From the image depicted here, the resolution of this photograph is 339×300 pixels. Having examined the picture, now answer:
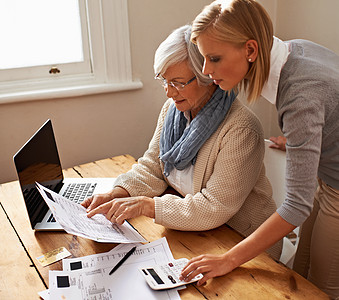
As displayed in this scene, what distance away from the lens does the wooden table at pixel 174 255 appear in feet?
3.45

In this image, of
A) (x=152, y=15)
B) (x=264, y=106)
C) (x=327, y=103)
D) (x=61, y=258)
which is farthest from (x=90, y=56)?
(x=327, y=103)

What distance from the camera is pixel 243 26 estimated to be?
1.04 m

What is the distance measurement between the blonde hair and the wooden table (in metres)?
0.51

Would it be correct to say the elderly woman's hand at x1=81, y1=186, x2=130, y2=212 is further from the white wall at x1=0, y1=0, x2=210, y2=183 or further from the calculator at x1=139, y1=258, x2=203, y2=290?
the white wall at x1=0, y1=0, x2=210, y2=183

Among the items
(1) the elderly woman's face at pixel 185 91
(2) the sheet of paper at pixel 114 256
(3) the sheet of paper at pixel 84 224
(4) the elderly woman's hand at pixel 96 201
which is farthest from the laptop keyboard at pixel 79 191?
(1) the elderly woman's face at pixel 185 91

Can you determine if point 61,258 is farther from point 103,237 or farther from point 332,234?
point 332,234

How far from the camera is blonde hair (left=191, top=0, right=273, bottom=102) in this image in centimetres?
105

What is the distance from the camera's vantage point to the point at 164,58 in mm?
1394

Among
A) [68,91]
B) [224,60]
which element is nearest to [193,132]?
[224,60]

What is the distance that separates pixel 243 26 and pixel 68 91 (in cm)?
142

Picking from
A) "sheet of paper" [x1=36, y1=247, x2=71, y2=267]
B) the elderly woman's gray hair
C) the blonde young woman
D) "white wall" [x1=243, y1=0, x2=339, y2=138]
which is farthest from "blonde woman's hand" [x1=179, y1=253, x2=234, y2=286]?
"white wall" [x1=243, y1=0, x2=339, y2=138]

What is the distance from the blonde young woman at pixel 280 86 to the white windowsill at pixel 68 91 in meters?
1.26

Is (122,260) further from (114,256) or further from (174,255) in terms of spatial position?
(174,255)

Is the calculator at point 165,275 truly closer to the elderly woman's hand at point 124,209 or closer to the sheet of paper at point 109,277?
the sheet of paper at point 109,277
